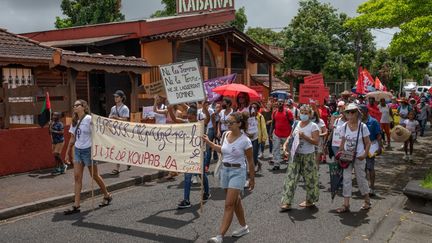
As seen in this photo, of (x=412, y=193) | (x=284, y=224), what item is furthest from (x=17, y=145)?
(x=412, y=193)

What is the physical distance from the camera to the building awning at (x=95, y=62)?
10.9 metres

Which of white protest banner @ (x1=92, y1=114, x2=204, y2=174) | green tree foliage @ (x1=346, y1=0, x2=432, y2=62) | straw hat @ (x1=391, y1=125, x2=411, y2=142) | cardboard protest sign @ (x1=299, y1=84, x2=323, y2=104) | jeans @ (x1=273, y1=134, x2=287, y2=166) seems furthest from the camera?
cardboard protest sign @ (x1=299, y1=84, x2=323, y2=104)

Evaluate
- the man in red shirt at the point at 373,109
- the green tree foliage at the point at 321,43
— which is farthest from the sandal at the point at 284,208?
the green tree foliage at the point at 321,43

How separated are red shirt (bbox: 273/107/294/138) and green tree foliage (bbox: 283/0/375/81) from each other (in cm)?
2768

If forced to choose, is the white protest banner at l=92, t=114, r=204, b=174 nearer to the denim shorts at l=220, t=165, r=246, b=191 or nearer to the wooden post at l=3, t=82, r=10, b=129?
the denim shorts at l=220, t=165, r=246, b=191

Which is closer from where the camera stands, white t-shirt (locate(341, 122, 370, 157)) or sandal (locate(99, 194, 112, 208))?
white t-shirt (locate(341, 122, 370, 157))

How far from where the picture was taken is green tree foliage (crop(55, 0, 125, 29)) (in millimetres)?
30766

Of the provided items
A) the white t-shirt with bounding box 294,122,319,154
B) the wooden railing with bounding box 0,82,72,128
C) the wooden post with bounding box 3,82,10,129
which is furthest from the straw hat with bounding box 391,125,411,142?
the wooden post with bounding box 3,82,10,129

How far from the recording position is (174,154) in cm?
678

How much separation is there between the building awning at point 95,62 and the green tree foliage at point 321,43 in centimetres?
2607

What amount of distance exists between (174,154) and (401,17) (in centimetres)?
688

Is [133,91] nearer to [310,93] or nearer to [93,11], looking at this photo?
[310,93]

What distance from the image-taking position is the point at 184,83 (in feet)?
26.2

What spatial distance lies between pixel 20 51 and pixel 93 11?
67.4 feet
